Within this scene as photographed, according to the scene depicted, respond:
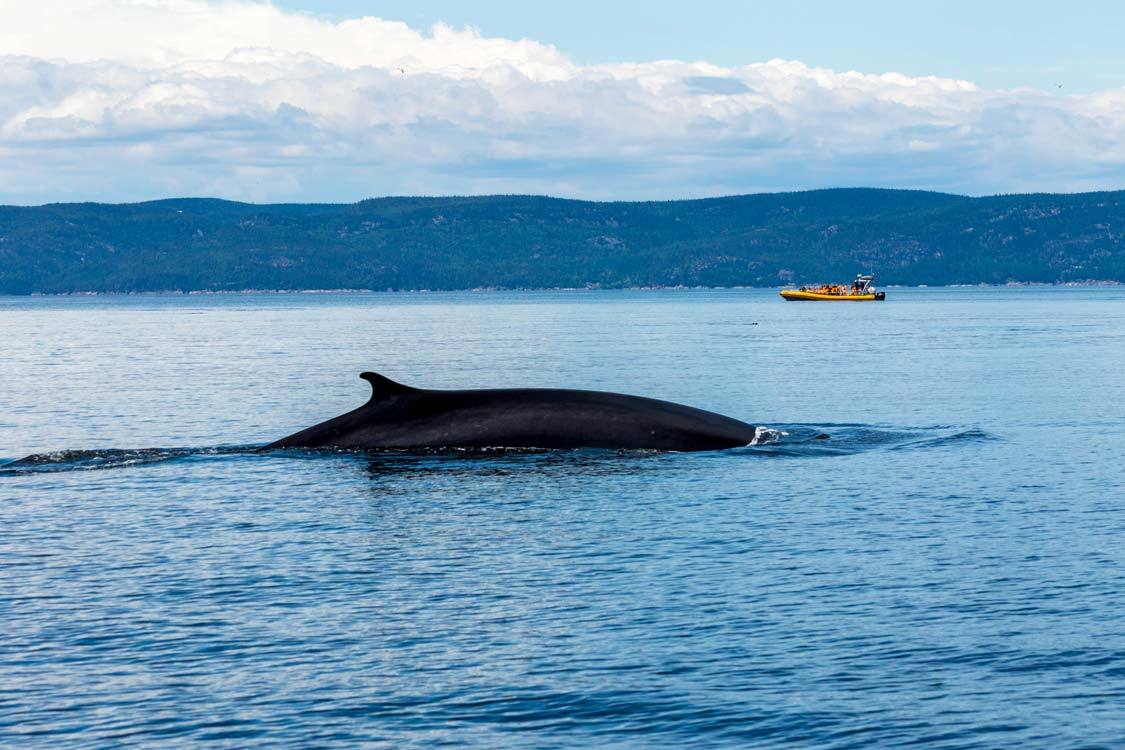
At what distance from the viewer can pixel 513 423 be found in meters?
28.5

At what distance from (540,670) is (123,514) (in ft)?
37.7

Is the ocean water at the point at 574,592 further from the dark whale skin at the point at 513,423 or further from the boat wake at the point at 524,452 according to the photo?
the dark whale skin at the point at 513,423

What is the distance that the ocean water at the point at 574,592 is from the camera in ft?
41.4

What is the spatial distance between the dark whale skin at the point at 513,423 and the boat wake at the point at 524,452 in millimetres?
220

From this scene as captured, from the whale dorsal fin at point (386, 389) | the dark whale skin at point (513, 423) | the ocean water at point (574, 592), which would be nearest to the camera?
the ocean water at point (574, 592)

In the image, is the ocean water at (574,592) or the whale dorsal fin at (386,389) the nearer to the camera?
the ocean water at (574,592)

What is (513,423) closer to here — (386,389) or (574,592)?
(386,389)

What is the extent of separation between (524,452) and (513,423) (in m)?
0.60

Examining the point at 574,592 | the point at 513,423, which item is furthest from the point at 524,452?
the point at 574,592

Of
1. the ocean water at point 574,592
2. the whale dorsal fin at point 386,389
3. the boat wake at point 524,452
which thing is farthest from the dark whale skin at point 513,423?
the ocean water at point 574,592

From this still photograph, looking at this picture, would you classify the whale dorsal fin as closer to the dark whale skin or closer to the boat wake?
the dark whale skin

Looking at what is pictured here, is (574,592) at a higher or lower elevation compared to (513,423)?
lower

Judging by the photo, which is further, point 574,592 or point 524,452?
point 524,452

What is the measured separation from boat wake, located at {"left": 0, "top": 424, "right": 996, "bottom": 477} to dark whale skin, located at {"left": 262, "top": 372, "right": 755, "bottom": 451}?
22 cm
